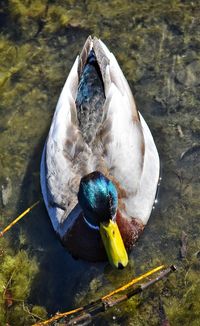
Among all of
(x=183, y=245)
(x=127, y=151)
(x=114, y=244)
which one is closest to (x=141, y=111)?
(x=127, y=151)

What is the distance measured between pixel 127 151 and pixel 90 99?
75 centimetres

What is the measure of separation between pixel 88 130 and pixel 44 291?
1594mm

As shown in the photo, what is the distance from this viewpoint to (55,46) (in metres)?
8.38

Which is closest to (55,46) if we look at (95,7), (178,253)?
(95,7)

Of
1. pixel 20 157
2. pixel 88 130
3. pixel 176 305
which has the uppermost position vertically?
pixel 88 130

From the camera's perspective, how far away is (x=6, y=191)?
7367mm

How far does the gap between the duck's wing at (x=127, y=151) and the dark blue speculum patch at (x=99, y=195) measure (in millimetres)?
364

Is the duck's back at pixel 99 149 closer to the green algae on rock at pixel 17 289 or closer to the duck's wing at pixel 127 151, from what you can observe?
the duck's wing at pixel 127 151

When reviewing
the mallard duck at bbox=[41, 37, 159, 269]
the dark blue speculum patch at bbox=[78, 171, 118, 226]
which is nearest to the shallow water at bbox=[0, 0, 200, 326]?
the mallard duck at bbox=[41, 37, 159, 269]

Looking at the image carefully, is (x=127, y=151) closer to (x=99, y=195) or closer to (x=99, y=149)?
(x=99, y=149)

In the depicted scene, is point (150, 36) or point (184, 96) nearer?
point (184, 96)

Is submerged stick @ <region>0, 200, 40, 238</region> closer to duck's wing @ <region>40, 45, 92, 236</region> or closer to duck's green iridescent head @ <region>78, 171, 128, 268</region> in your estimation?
duck's wing @ <region>40, 45, 92, 236</region>

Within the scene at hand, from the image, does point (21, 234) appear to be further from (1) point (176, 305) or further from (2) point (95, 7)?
(2) point (95, 7)

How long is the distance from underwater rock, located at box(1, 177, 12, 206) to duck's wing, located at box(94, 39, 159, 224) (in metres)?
1.37
